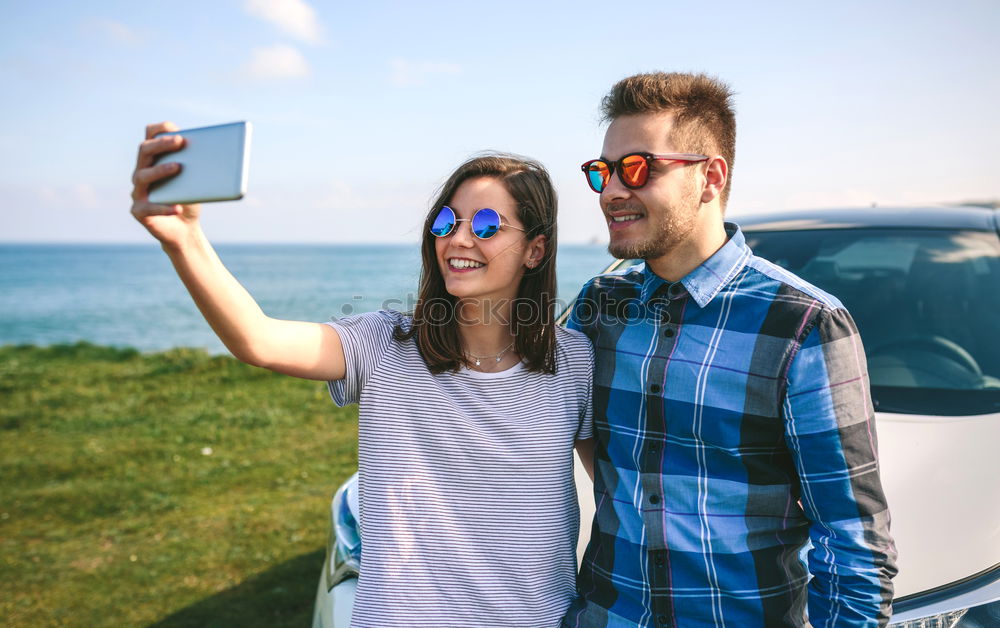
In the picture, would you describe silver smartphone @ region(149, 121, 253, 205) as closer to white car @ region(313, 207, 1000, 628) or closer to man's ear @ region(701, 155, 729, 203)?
man's ear @ region(701, 155, 729, 203)

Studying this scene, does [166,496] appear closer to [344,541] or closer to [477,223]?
[344,541]

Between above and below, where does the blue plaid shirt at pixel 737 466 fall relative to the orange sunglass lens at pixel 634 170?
below

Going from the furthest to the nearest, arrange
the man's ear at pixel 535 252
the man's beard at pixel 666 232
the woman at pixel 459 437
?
the man's ear at pixel 535 252 < the man's beard at pixel 666 232 < the woman at pixel 459 437

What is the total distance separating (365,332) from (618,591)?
863 millimetres

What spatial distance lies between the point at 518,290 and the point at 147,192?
3.50 feet

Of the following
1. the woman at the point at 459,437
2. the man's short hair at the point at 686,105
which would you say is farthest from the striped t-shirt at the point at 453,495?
the man's short hair at the point at 686,105

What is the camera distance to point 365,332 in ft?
5.36

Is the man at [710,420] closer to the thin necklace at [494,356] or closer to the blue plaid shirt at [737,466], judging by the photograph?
the blue plaid shirt at [737,466]

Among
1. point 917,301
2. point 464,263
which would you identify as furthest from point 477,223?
point 917,301

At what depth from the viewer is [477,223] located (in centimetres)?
170

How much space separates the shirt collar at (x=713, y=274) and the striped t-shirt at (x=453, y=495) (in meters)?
0.44

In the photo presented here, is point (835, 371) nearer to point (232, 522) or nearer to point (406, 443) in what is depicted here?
point (406, 443)

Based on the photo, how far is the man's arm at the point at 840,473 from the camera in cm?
133

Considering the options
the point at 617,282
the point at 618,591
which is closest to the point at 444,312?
the point at 617,282
